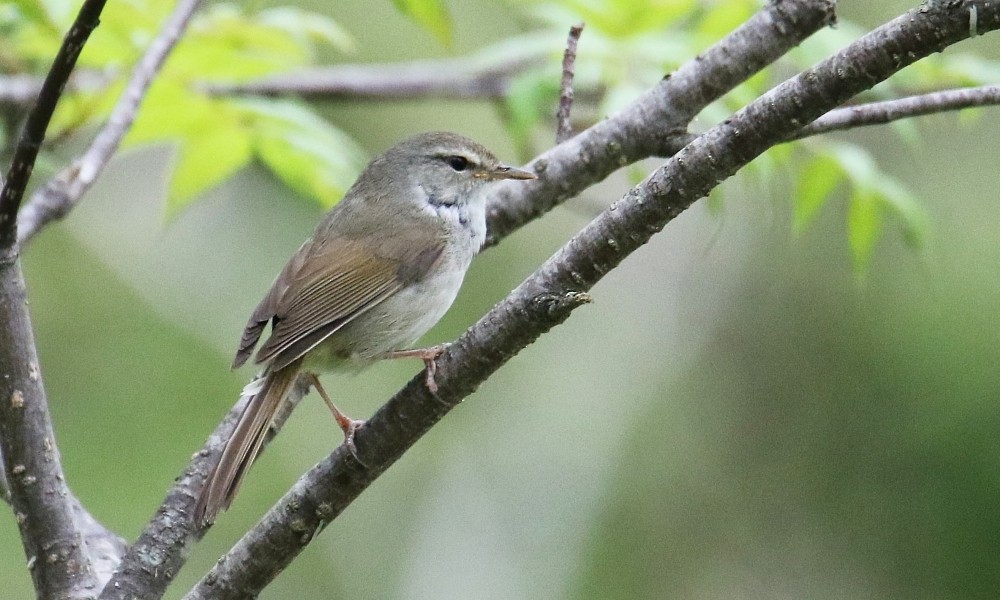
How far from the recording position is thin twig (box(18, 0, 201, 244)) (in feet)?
11.7

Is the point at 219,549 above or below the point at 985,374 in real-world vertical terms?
above

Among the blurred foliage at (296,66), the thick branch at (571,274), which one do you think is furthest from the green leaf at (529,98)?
the thick branch at (571,274)

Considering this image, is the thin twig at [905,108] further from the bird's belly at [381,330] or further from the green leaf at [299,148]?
the green leaf at [299,148]

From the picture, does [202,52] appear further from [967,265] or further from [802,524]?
[802,524]

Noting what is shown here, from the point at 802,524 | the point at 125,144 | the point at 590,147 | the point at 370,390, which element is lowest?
the point at 802,524

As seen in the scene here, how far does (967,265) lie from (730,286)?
226 centimetres

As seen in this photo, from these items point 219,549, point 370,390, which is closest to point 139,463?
point 219,549

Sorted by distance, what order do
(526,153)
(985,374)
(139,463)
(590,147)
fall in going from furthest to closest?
(139,463)
(985,374)
(526,153)
(590,147)

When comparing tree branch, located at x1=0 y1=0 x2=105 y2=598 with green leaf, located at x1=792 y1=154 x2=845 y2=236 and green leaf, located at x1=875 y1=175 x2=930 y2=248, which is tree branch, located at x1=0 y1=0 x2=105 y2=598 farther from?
green leaf, located at x1=875 y1=175 x2=930 y2=248

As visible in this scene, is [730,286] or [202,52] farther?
[730,286]

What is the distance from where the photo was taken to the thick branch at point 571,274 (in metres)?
2.35

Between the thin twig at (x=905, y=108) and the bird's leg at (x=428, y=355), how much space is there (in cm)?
110

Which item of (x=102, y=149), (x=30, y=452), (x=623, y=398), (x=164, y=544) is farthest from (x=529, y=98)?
(x=623, y=398)

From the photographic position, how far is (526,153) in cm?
484
